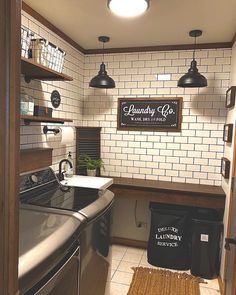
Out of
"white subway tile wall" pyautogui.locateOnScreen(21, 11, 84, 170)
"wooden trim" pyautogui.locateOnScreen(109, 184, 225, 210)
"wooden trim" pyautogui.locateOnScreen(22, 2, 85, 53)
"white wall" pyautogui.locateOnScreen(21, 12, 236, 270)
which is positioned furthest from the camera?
"white wall" pyautogui.locateOnScreen(21, 12, 236, 270)

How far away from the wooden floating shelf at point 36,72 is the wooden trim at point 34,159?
2.03 feet

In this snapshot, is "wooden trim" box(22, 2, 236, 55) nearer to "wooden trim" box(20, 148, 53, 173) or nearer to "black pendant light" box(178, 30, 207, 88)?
"black pendant light" box(178, 30, 207, 88)

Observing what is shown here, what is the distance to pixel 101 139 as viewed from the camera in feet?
10.8

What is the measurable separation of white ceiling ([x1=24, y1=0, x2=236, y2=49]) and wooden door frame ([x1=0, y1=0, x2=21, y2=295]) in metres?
1.67

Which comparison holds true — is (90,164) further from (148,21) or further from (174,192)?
(148,21)

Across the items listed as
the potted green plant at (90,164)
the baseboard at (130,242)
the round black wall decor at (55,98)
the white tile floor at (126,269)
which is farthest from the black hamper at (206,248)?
the round black wall decor at (55,98)

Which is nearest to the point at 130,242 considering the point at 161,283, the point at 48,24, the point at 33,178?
the point at 161,283

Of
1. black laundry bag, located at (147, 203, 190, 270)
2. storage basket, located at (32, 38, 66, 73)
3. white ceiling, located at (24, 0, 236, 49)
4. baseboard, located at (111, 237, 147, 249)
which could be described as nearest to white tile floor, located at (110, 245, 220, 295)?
baseboard, located at (111, 237, 147, 249)

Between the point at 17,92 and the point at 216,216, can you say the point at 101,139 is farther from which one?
the point at 17,92

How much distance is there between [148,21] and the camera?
2.32 m

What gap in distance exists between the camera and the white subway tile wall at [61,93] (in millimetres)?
2250

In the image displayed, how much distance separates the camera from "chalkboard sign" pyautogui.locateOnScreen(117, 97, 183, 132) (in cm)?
302

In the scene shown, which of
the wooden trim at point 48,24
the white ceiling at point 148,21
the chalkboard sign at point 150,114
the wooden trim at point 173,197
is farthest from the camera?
the chalkboard sign at point 150,114

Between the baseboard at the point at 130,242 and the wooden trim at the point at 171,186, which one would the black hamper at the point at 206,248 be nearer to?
the wooden trim at the point at 171,186
